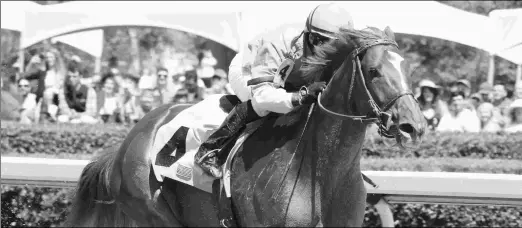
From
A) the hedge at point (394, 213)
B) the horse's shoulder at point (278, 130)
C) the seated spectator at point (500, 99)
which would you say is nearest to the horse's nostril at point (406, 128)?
the horse's shoulder at point (278, 130)

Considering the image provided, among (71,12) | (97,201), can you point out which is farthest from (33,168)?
(71,12)

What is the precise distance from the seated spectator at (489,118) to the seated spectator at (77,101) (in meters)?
4.49

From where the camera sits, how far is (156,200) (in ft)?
17.6

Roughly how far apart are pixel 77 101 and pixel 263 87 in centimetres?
758

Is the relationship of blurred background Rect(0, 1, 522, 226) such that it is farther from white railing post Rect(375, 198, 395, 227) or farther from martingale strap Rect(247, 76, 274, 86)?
martingale strap Rect(247, 76, 274, 86)

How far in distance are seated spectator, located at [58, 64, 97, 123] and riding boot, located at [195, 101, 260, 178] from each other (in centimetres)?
713

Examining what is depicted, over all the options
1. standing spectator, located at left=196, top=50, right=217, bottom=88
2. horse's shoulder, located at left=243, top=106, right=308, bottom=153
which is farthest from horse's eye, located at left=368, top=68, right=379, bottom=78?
standing spectator, located at left=196, top=50, right=217, bottom=88

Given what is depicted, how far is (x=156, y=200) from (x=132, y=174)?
209 millimetres

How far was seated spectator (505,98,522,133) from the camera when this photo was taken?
863cm

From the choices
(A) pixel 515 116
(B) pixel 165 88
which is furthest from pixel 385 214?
(B) pixel 165 88

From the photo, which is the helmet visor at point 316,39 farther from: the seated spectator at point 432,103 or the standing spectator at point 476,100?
the standing spectator at point 476,100

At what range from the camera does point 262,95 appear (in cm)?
469

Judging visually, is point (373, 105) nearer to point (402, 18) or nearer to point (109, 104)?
point (402, 18)

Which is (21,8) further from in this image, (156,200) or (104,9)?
(156,200)
